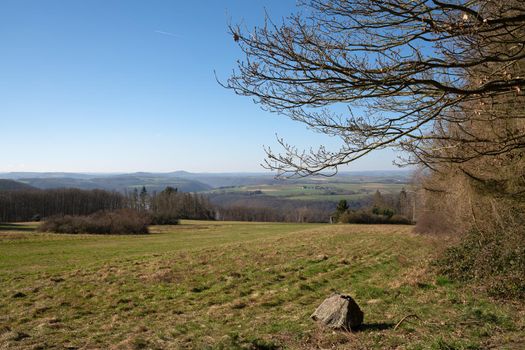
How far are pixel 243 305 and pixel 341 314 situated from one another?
4.60m

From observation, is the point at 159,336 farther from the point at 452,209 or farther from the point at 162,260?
the point at 162,260

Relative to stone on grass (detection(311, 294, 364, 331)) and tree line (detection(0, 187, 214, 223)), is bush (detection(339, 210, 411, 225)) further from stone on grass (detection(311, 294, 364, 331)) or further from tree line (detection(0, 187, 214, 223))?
stone on grass (detection(311, 294, 364, 331))

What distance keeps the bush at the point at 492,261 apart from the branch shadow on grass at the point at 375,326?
3.85 m

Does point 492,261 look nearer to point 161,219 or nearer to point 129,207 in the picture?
point 161,219

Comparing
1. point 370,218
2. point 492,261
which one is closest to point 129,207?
point 370,218

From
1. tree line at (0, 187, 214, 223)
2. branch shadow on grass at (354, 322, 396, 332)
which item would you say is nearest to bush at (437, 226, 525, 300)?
branch shadow on grass at (354, 322, 396, 332)

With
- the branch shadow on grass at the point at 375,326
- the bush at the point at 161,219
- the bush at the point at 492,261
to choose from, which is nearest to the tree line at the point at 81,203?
the bush at the point at 161,219

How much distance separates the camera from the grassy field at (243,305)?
7.23 metres

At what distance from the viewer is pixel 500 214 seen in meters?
12.1

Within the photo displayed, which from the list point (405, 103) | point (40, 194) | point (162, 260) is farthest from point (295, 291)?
point (40, 194)

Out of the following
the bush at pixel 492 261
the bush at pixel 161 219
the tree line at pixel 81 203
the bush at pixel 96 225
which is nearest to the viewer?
the bush at pixel 492 261

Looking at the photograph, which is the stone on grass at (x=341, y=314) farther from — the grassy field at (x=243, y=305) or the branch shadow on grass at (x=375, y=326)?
the grassy field at (x=243, y=305)

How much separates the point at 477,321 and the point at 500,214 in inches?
214

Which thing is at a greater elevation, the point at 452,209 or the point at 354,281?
the point at 452,209
